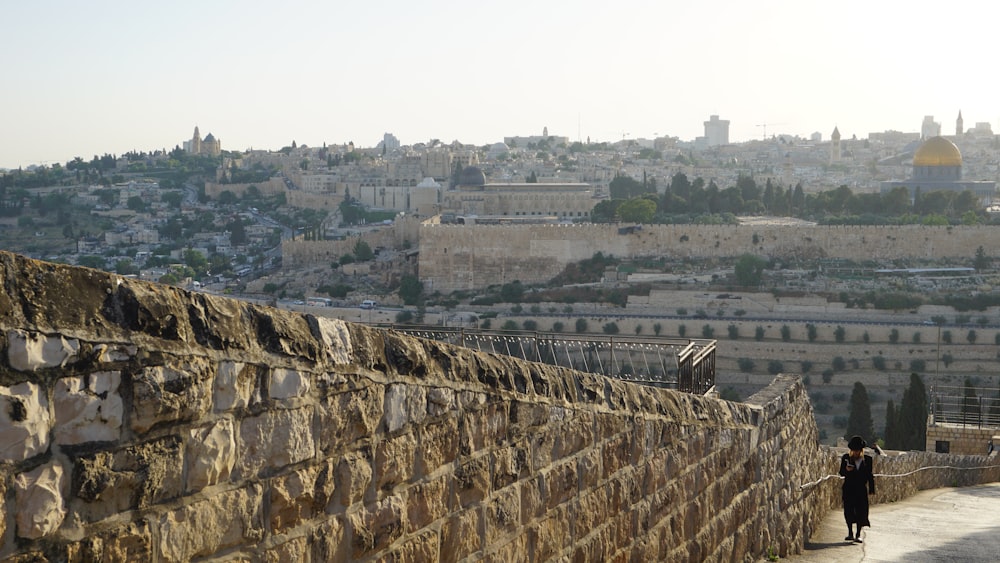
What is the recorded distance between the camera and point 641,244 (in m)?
41.6

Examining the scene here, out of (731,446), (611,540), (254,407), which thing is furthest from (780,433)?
(254,407)

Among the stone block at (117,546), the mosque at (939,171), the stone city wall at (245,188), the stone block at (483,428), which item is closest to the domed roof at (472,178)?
the mosque at (939,171)

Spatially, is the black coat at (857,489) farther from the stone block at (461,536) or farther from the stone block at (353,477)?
the stone block at (353,477)

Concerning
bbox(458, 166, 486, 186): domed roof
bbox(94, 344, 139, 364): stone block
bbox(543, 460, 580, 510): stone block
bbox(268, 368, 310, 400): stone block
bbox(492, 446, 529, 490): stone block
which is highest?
bbox(94, 344, 139, 364): stone block

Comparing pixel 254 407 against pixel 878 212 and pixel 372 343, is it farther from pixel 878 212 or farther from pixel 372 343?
pixel 878 212

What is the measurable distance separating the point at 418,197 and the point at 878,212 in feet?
74.0

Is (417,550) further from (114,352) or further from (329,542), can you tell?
(114,352)

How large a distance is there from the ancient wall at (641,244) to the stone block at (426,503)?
38.6 meters

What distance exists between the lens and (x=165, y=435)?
2066 millimetres

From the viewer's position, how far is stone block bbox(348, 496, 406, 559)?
2520 mm

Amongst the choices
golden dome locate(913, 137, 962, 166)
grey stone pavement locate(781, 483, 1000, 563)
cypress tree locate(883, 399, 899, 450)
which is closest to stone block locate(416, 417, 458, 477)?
grey stone pavement locate(781, 483, 1000, 563)

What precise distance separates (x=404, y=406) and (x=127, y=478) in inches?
31.1

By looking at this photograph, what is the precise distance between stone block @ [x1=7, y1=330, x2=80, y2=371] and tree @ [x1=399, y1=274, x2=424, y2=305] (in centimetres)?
3670

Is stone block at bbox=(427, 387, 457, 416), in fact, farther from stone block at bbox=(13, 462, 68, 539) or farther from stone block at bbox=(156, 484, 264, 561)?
stone block at bbox=(13, 462, 68, 539)
